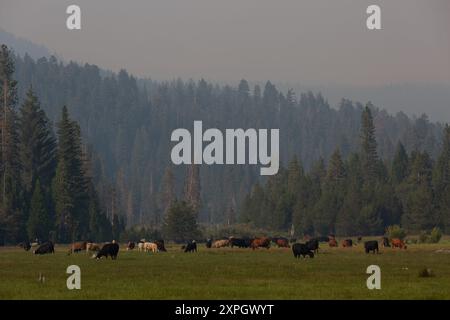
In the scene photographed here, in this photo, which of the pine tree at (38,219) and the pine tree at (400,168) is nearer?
the pine tree at (38,219)

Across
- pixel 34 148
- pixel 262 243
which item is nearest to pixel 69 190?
pixel 34 148

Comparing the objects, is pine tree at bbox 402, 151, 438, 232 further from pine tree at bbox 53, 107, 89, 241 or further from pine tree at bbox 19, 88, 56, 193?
pine tree at bbox 19, 88, 56, 193

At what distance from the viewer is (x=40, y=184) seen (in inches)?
4373

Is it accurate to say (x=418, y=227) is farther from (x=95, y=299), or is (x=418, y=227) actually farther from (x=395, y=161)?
(x=95, y=299)

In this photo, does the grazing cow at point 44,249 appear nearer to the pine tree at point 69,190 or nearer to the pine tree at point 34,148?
the pine tree at point 69,190

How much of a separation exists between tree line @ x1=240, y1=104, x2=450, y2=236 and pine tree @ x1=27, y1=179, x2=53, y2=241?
46414 millimetres

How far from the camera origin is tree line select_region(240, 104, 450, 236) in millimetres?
127625

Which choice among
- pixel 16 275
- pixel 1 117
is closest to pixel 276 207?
pixel 1 117

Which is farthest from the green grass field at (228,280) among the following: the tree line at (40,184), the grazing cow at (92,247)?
the tree line at (40,184)

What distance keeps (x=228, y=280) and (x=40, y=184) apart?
75.6m

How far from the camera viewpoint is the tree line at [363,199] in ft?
419

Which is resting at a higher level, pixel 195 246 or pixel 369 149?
pixel 369 149

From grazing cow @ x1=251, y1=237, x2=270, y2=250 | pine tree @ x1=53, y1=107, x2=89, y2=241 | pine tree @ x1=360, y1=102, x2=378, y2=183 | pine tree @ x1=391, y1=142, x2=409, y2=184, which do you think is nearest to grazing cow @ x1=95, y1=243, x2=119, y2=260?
grazing cow @ x1=251, y1=237, x2=270, y2=250

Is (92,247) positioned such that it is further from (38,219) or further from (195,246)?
(38,219)
